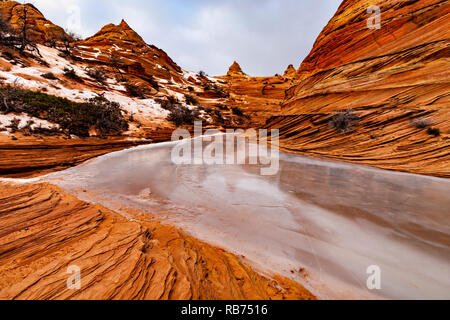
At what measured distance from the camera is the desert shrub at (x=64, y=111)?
7699 mm

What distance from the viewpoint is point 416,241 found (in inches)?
112

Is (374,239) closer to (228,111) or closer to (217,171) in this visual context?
(217,171)

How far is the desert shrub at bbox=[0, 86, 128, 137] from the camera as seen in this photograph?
7.70m

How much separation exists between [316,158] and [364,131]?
268 centimetres

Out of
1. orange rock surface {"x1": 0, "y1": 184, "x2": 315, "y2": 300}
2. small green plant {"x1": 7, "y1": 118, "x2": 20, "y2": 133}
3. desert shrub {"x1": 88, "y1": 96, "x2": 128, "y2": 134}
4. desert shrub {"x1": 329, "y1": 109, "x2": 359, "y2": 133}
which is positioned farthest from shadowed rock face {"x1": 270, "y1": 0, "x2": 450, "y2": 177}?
small green plant {"x1": 7, "y1": 118, "x2": 20, "y2": 133}

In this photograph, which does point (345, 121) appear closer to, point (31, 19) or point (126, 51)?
point (126, 51)

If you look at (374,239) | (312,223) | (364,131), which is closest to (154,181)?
(312,223)

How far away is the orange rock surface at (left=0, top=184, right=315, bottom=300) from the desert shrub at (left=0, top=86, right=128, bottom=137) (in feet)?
25.0

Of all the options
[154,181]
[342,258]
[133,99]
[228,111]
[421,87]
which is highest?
[228,111]

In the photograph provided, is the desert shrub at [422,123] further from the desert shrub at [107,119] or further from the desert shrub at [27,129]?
the desert shrub at [27,129]

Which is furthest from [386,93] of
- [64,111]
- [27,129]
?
[64,111]

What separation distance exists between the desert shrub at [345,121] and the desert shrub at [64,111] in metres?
13.8
